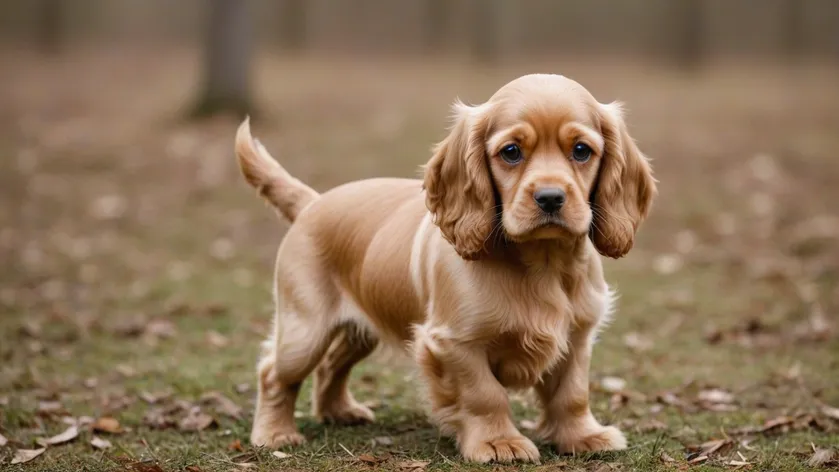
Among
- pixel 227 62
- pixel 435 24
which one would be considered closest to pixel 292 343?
pixel 227 62

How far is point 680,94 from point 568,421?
56.9 feet


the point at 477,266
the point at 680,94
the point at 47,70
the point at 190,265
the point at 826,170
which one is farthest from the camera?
the point at 47,70

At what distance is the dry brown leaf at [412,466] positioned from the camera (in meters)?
4.01

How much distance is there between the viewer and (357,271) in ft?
15.1

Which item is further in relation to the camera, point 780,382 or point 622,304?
point 622,304

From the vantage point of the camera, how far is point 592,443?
4.27m

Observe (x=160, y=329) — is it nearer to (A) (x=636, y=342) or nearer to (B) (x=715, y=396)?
(A) (x=636, y=342)

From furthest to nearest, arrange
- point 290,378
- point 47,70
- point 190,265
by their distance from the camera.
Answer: point 47,70, point 190,265, point 290,378

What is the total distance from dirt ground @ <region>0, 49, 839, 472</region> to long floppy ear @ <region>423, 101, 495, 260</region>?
36.9 inches

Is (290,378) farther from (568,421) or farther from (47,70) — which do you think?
(47,70)

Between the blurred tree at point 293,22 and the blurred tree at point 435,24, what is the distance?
354 cm

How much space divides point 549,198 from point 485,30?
2444 centimetres

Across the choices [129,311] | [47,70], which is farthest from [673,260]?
[47,70]

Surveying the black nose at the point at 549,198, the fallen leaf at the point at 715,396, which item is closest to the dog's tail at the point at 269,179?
the black nose at the point at 549,198
